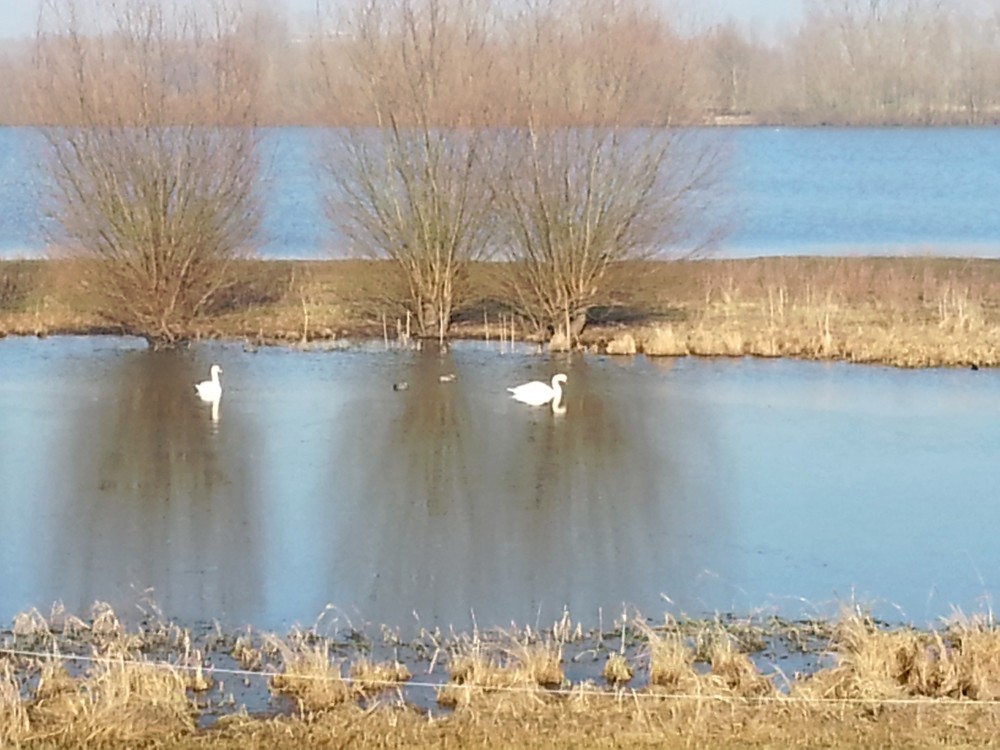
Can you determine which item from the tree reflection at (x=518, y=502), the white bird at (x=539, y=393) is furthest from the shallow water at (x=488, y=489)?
the white bird at (x=539, y=393)

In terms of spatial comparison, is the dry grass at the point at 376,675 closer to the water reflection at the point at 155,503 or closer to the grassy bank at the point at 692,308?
the water reflection at the point at 155,503

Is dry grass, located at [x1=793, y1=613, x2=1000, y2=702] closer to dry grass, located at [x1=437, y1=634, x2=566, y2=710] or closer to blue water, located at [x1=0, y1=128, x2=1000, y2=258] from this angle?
dry grass, located at [x1=437, y1=634, x2=566, y2=710]

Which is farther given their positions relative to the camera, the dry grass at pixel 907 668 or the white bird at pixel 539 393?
the white bird at pixel 539 393

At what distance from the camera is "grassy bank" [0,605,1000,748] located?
25.8 feet

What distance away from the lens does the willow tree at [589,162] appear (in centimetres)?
1881

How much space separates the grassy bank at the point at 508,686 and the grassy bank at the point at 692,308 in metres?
9.97

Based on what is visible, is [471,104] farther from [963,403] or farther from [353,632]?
[353,632]

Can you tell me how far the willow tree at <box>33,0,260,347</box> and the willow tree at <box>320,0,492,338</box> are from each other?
1224 millimetres

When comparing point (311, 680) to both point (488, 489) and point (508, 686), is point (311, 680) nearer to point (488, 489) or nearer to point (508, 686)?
point (508, 686)

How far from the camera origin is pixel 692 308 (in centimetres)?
2269

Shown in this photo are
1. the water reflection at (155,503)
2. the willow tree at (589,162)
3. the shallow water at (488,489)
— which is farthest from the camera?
the willow tree at (589,162)

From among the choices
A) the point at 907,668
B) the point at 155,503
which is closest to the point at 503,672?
the point at 907,668

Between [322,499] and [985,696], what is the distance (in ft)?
19.6

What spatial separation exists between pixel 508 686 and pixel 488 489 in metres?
4.91
